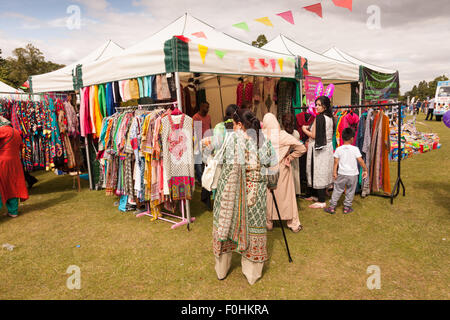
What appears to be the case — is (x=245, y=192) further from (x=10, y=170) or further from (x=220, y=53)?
(x=10, y=170)

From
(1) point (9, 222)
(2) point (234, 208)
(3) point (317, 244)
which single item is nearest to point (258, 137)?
(2) point (234, 208)

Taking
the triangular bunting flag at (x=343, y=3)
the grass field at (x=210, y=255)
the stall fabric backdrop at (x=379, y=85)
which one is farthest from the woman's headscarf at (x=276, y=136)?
the stall fabric backdrop at (x=379, y=85)

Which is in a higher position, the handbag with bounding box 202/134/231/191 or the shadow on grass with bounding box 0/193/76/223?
the handbag with bounding box 202/134/231/191

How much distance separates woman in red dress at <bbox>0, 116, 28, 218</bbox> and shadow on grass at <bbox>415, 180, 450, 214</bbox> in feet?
22.4

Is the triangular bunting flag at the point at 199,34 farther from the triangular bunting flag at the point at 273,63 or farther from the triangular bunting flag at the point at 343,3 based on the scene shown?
the triangular bunting flag at the point at 343,3

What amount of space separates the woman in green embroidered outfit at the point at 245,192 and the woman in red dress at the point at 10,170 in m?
3.97

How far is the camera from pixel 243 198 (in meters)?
2.51

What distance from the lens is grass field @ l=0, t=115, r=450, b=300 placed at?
2.65 meters

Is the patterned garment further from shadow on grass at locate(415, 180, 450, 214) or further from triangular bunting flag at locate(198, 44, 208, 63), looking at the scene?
shadow on grass at locate(415, 180, 450, 214)

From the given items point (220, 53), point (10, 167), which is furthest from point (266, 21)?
point (10, 167)

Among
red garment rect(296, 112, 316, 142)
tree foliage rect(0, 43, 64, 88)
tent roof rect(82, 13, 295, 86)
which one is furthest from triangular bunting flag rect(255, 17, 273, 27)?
tree foliage rect(0, 43, 64, 88)

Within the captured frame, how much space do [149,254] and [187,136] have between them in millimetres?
1580

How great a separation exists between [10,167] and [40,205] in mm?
1015
